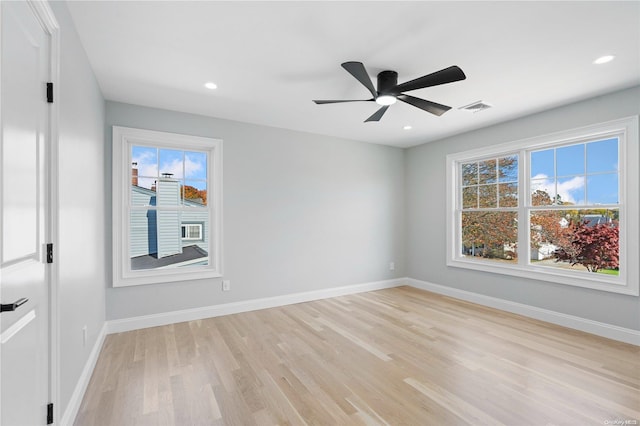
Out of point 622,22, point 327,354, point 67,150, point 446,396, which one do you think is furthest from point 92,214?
point 622,22

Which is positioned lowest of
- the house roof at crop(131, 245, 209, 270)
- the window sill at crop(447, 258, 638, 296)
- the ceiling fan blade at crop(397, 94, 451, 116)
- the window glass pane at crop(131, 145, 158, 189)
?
the window sill at crop(447, 258, 638, 296)

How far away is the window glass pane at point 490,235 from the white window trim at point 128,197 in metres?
3.89

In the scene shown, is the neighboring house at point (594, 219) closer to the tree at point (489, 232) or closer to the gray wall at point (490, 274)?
the gray wall at point (490, 274)

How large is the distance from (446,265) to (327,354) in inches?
119

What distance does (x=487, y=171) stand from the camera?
15.0 feet

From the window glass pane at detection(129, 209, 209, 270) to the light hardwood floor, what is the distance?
81 cm

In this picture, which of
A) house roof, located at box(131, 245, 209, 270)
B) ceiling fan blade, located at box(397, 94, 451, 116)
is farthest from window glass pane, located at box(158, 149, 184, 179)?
ceiling fan blade, located at box(397, 94, 451, 116)

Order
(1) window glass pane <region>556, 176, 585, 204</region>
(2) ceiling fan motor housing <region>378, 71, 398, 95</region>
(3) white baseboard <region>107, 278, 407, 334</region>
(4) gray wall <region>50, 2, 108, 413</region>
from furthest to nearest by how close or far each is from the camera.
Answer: (1) window glass pane <region>556, 176, 585, 204</region> → (3) white baseboard <region>107, 278, 407, 334</region> → (2) ceiling fan motor housing <region>378, 71, 398, 95</region> → (4) gray wall <region>50, 2, 108, 413</region>

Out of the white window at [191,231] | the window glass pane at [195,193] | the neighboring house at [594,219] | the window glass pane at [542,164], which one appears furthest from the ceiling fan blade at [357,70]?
the neighboring house at [594,219]

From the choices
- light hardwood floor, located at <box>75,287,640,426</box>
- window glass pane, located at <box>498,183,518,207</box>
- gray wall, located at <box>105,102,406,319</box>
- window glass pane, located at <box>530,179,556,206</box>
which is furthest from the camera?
window glass pane, located at <box>498,183,518,207</box>

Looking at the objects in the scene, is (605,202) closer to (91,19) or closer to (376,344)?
(376,344)

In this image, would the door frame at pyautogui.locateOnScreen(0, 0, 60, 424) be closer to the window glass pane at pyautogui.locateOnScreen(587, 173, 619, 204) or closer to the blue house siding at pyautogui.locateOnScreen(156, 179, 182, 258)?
the blue house siding at pyautogui.locateOnScreen(156, 179, 182, 258)

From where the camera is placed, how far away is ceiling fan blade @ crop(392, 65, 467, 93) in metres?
2.19

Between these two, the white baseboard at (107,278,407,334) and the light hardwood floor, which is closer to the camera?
the light hardwood floor
